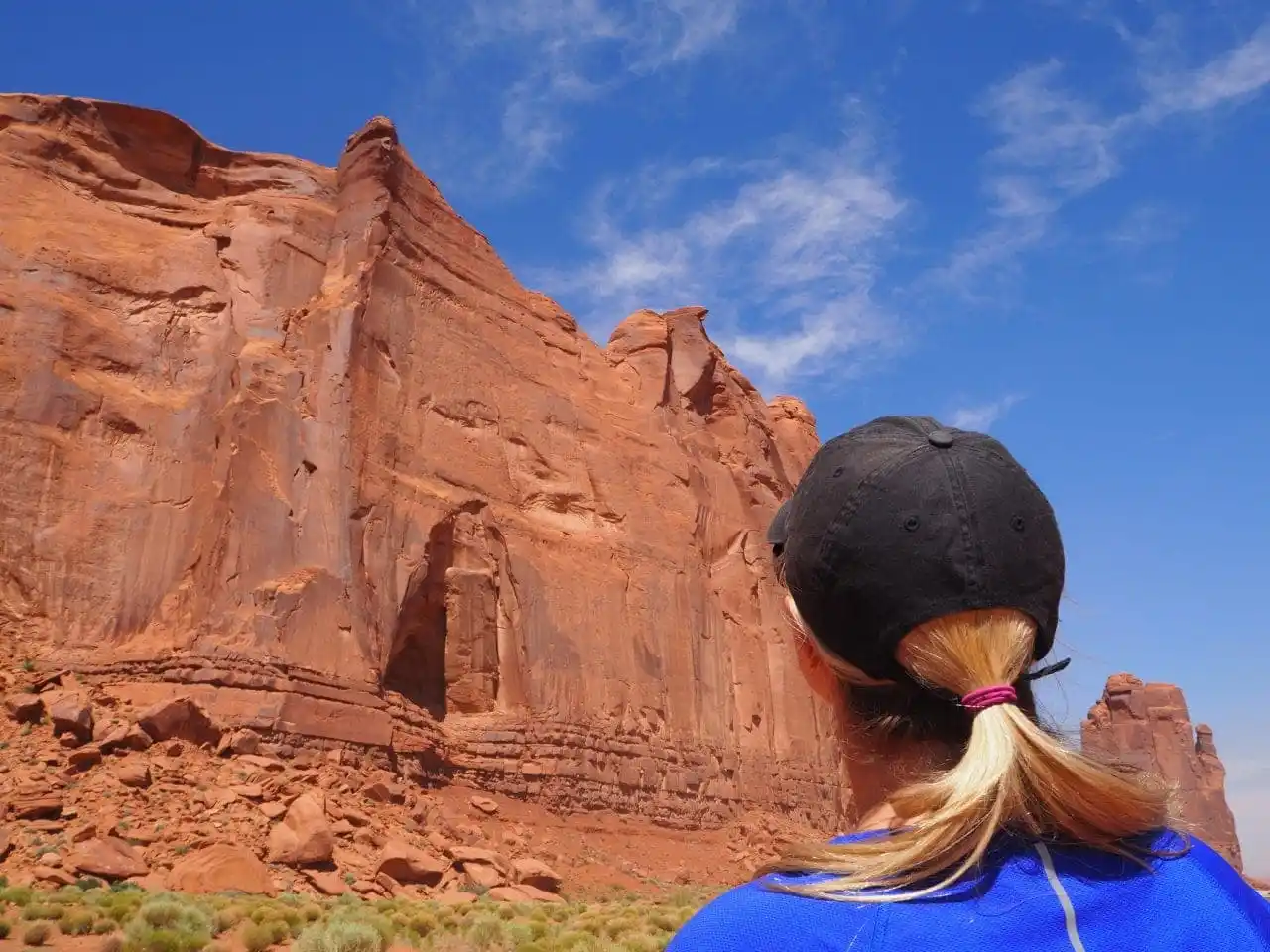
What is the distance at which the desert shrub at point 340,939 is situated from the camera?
38.7ft

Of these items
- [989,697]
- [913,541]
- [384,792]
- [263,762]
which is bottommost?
[989,697]

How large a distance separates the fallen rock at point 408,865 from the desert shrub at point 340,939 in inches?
267

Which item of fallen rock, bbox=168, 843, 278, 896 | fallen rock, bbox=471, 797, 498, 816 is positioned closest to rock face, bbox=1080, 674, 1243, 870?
fallen rock, bbox=471, 797, 498, 816

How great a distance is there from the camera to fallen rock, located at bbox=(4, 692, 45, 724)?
19938mm

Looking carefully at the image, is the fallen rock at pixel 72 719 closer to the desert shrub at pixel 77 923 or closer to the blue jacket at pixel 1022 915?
the desert shrub at pixel 77 923

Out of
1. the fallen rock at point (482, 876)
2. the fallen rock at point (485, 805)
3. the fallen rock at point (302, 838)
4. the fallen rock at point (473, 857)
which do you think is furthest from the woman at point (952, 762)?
the fallen rock at point (485, 805)

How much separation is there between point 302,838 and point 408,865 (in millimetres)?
1942

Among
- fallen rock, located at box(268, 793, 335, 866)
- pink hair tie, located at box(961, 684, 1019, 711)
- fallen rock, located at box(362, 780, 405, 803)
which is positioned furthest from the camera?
fallen rock, located at box(362, 780, 405, 803)

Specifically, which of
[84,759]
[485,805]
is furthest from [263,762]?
[485,805]

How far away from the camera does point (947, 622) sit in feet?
5.85

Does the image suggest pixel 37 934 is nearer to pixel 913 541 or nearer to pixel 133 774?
pixel 133 774

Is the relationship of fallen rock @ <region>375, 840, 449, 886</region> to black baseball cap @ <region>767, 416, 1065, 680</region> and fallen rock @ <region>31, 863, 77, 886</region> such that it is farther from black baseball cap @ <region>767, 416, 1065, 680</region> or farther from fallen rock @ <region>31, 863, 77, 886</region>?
black baseball cap @ <region>767, 416, 1065, 680</region>

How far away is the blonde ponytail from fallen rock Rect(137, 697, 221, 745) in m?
20.5

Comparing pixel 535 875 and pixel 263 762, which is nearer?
pixel 263 762
